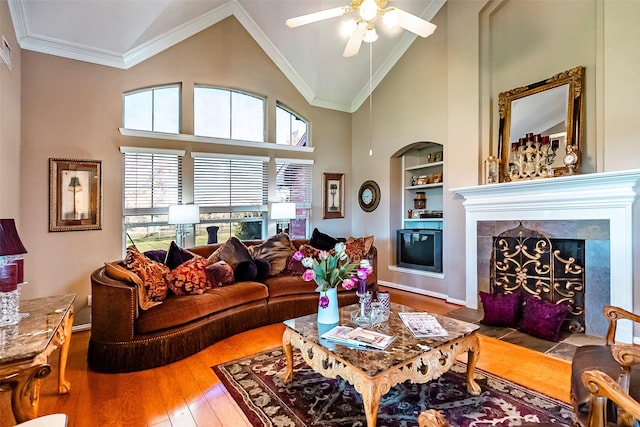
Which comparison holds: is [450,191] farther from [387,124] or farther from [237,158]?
[237,158]

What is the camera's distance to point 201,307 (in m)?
3.06

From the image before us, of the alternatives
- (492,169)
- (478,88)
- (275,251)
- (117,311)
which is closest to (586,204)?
(492,169)

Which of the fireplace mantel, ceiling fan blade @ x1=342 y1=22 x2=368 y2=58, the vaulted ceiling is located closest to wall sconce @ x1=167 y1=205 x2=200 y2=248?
the vaulted ceiling

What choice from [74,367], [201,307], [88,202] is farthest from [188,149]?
[74,367]

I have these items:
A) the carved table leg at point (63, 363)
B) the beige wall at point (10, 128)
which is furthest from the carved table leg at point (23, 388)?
the beige wall at point (10, 128)

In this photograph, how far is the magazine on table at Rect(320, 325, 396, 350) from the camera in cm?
200

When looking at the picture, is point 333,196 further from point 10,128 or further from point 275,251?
point 10,128

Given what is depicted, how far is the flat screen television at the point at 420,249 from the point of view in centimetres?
506

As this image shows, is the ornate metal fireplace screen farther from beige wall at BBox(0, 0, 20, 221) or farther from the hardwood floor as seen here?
beige wall at BBox(0, 0, 20, 221)

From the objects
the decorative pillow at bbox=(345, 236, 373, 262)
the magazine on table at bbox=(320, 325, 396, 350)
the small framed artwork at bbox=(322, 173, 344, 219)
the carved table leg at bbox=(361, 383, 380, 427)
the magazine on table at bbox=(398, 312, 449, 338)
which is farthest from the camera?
the small framed artwork at bbox=(322, 173, 344, 219)

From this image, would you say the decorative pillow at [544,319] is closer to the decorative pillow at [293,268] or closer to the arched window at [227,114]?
the decorative pillow at [293,268]

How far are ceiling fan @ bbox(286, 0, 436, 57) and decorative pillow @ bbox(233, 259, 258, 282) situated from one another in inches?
99.8

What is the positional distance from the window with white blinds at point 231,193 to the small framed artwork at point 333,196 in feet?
4.10

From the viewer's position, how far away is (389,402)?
7.14ft
